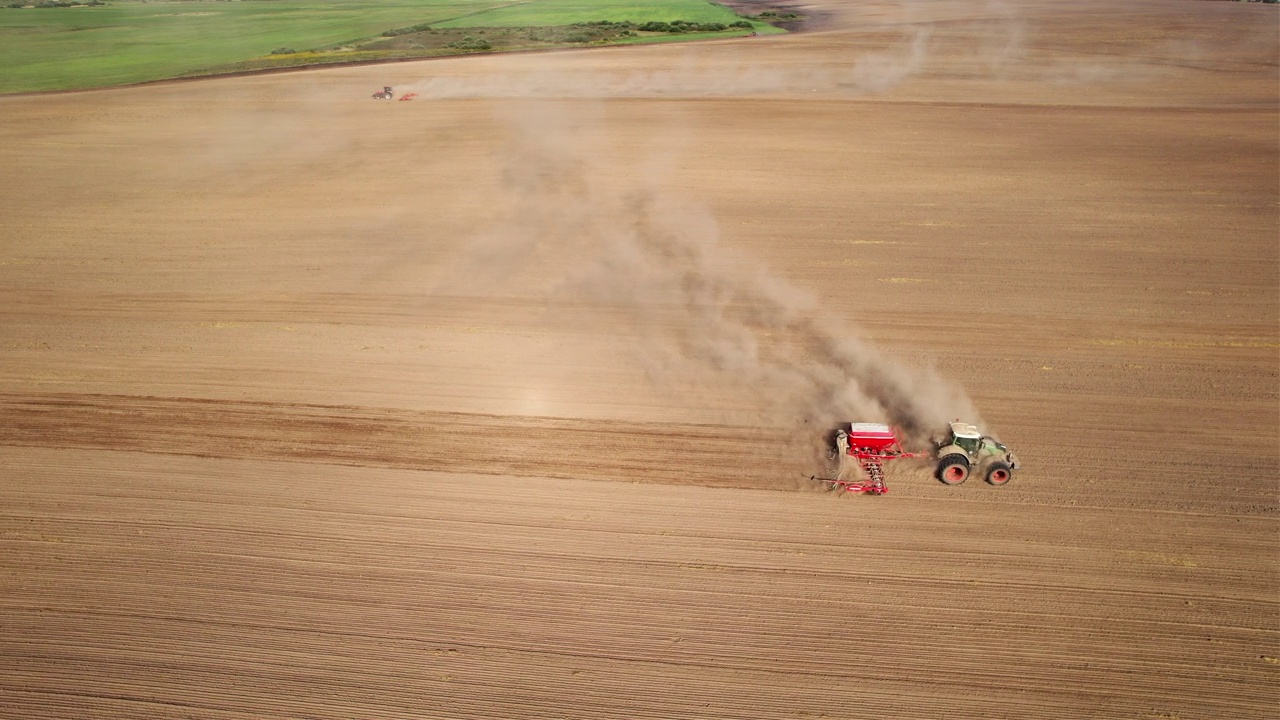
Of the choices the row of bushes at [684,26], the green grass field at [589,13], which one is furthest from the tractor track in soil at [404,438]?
the green grass field at [589,13]

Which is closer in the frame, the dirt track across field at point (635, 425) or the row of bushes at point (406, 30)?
the dirt track across field at point (635, 425)

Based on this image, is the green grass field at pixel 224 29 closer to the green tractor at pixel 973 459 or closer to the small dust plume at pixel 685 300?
the small dust plume at pixel 685 300

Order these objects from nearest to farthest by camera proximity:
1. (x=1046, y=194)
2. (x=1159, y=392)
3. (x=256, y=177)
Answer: (x=1159, y=392) < (x=1046, y=194) < (x=256, y=177)

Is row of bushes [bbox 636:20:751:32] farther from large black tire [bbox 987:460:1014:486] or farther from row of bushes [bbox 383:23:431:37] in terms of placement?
large black tire [bbox 987:460:1014:486]

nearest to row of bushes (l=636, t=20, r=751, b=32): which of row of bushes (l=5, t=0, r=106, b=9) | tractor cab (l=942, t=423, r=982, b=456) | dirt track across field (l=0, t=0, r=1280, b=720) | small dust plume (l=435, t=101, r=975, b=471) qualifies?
dirt track across field (l=0, t=0, r=1280, b=720)

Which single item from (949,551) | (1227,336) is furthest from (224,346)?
(1227,336)

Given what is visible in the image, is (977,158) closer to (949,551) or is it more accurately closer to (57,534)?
(949,551)
